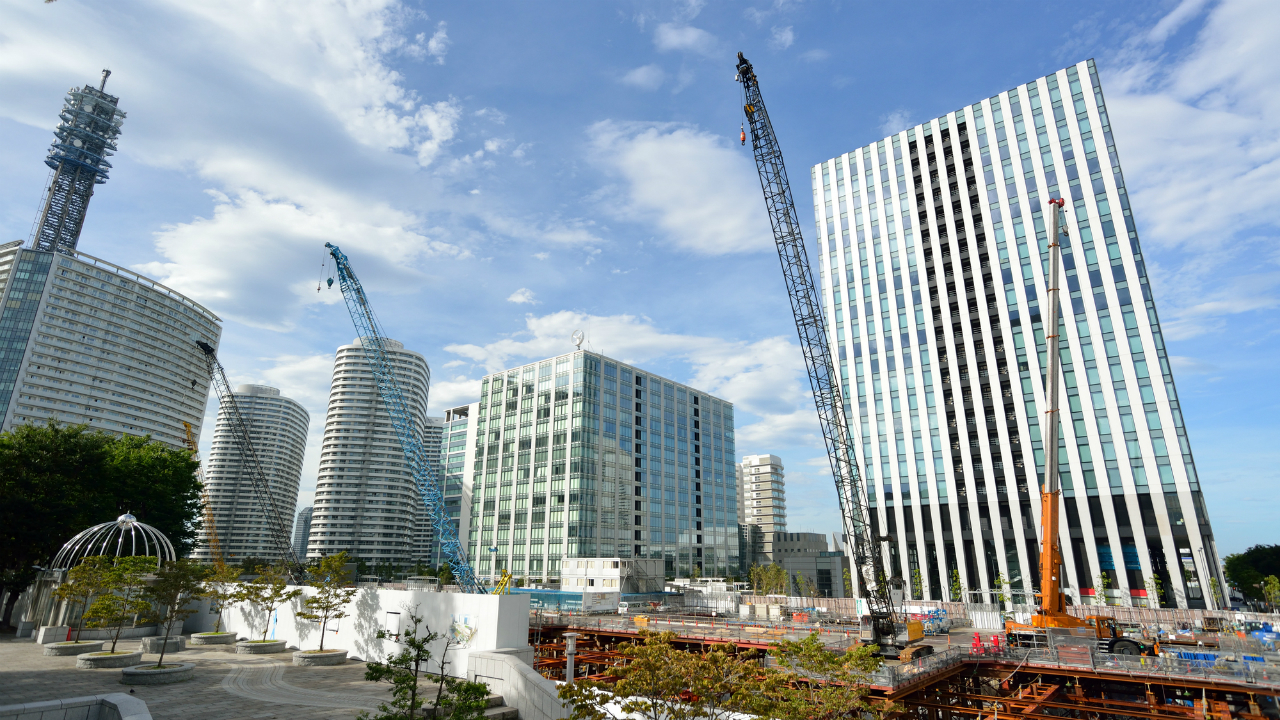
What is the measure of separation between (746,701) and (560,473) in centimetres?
10492

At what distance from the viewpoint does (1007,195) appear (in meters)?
87.1

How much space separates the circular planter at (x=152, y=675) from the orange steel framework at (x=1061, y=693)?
20.7 meters

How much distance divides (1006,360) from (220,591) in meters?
90.5

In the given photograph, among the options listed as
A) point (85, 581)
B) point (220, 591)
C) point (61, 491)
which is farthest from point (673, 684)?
point (61, 491)

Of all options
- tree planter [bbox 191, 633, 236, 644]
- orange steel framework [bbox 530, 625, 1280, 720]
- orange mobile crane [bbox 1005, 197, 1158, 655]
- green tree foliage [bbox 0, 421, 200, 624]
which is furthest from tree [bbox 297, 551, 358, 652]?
orange mobile crane [bbox 1005, 197, 1158, 655]

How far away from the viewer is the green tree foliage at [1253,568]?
357 feet

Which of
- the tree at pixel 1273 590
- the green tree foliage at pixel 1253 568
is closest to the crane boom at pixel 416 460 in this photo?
the tree at pixel 1273 590

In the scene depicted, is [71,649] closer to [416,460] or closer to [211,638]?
[211,638]

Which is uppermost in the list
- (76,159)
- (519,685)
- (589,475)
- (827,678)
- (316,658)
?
(76,159)

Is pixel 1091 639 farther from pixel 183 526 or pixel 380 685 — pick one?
pixel 183 526

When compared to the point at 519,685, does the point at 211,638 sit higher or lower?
lower

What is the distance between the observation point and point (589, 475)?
396 ft

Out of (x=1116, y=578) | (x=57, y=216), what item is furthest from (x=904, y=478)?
(x=57, y=216)

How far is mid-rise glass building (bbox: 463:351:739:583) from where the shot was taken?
12031 cm
